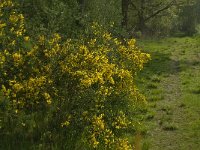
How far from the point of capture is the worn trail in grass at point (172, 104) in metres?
16.0

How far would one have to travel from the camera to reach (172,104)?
21.2 meters

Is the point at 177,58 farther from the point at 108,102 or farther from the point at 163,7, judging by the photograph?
the point at 108,102


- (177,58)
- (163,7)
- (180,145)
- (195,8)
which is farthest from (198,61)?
(195,8)

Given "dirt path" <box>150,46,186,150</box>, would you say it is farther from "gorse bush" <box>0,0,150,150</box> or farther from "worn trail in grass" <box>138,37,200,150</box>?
"gorse bush" <box>0,0,150,150</box>

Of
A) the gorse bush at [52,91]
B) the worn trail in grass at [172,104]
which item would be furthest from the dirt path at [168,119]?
the gorse bush at [52,91]

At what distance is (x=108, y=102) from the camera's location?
15.6 meters

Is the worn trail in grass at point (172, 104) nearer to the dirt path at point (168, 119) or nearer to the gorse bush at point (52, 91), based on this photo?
the dirt path at point (168, 119)

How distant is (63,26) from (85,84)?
5.10 meters

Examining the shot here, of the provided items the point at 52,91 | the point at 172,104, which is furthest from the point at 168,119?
the point at 52,91

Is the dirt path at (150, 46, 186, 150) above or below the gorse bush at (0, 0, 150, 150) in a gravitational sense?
below

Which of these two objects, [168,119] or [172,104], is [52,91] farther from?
[172,104]

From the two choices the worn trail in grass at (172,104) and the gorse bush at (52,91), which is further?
the worn trail in grass at (172,104)

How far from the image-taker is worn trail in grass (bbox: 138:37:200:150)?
52.5 ft

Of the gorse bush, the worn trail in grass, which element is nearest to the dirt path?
the worn trail in grass
